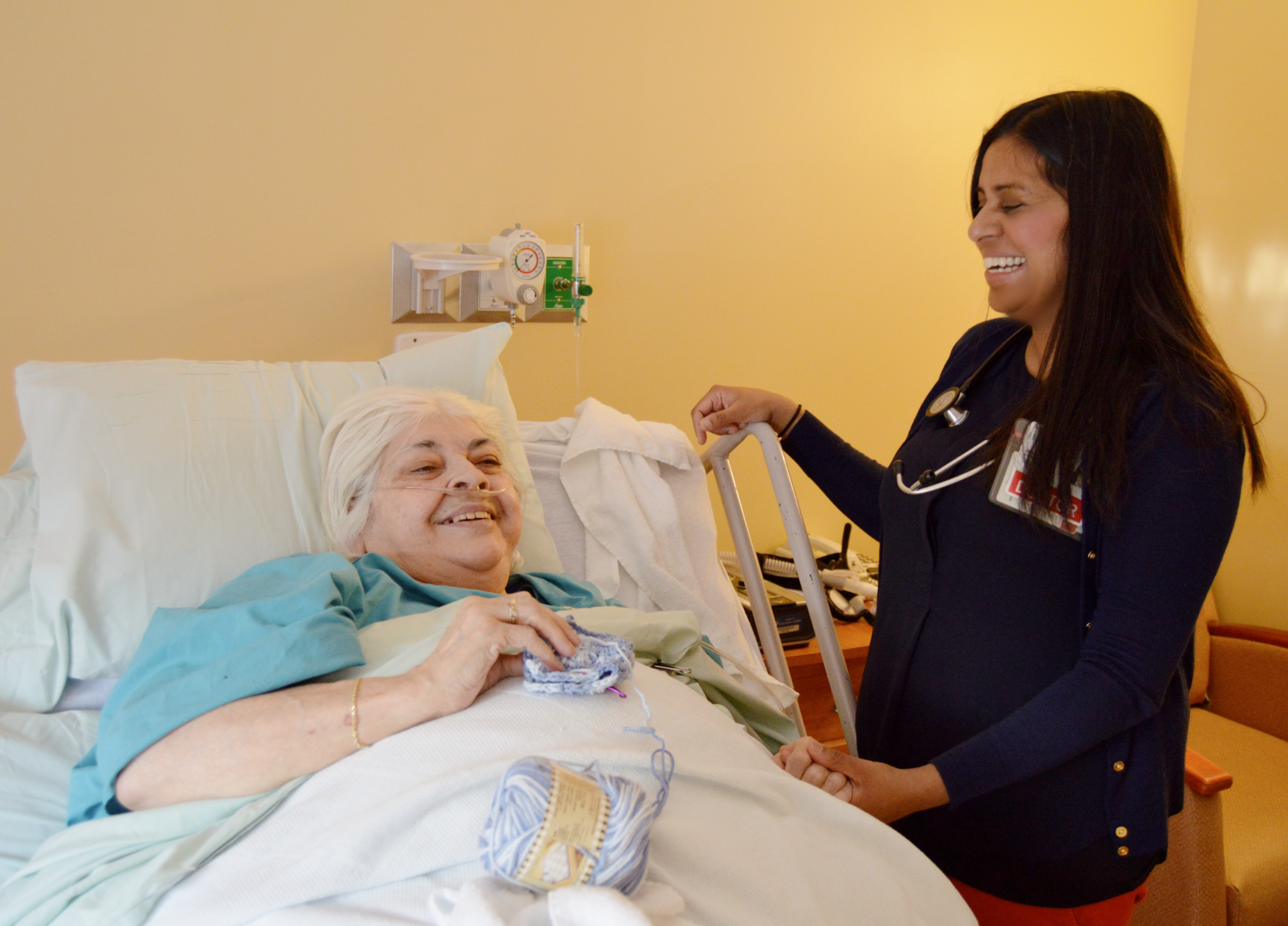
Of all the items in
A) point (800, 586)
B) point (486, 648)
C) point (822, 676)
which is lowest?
point (822, 676)

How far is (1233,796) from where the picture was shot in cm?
212

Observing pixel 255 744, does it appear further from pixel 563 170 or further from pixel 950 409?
pixel 563 170

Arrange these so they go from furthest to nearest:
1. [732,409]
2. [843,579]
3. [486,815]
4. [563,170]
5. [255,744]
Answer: [843,579] < [563,170] < [732,409] < [255,744] < [486,815]

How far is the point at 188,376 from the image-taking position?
160cm

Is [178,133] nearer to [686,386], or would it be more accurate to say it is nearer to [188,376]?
[188,376]

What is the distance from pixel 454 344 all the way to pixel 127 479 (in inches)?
24.0

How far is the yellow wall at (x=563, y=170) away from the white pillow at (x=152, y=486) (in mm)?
438

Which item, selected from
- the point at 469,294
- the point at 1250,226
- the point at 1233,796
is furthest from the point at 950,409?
the point at 1250,226

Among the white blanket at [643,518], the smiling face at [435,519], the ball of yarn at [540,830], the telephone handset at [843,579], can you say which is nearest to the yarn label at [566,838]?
the ball of yarn at [540,830]

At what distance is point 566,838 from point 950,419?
92 centimetres

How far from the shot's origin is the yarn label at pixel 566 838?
83 cm

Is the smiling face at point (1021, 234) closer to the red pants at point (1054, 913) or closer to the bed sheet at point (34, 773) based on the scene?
the red pants at point (1054, 913)

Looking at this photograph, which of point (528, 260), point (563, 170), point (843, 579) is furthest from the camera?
point (843, 579)

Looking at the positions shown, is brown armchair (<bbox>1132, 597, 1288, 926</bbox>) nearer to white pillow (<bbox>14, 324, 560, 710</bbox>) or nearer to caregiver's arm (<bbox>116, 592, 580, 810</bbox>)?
caregiver's arm (<bbox>116, 592, 580, 810</bbox>)
